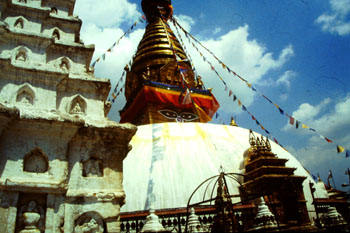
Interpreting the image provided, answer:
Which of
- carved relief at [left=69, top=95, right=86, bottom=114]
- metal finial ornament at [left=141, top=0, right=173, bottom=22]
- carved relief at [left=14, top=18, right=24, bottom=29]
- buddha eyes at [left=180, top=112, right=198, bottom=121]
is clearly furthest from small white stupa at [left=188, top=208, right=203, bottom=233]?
metal finial ornament at [left=141, top=0, right=173, bottom=22]

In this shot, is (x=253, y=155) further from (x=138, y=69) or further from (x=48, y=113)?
(x=138, y=69)

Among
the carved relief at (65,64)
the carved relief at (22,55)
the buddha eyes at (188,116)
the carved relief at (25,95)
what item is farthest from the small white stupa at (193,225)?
the buddha eyes at (188,116)

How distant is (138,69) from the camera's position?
25.4 metres

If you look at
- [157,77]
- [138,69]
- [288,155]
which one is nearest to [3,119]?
[288,155]

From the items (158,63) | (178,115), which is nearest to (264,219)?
(178,115)

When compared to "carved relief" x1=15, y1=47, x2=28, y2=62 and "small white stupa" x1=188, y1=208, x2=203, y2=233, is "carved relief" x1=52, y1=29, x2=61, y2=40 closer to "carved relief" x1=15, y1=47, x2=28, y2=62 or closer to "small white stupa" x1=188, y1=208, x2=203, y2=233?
"carved relief" x1=15, y1=47, x2=28, y2=62

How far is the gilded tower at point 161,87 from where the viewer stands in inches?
836

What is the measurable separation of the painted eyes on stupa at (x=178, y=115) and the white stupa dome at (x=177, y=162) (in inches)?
196

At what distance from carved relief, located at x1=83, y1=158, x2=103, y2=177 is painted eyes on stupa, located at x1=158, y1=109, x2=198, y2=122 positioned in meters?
14.2

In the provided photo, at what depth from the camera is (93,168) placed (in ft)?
23.1

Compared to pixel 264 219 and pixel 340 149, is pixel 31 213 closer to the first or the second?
pixel 264 219

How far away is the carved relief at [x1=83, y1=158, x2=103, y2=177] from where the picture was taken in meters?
6.95

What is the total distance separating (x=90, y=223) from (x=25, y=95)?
12.3ft

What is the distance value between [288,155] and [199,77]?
463 inches
